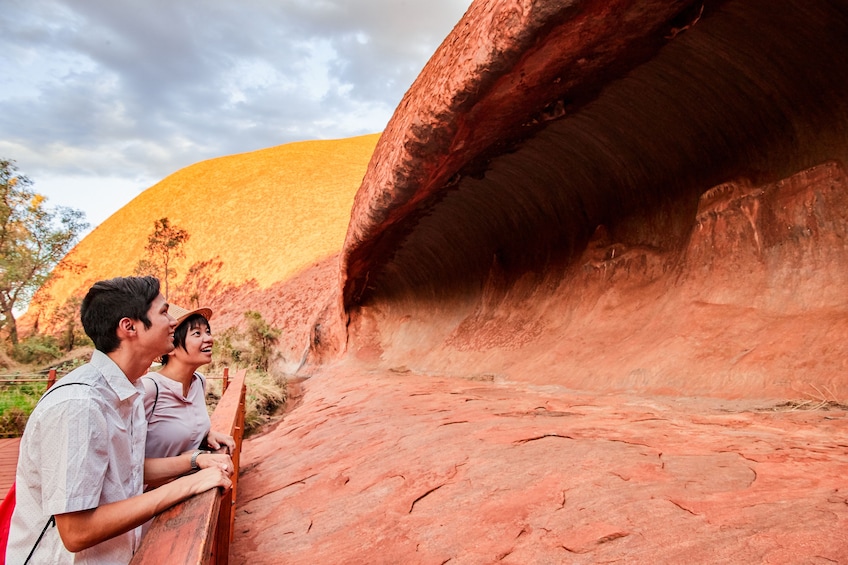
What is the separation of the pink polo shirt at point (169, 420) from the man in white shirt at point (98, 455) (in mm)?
616

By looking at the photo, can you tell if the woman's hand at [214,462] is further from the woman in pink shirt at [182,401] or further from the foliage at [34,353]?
the foliage at [34,353]

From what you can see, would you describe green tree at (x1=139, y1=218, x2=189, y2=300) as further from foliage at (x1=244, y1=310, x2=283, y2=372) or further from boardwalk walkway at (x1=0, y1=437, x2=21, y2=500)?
boardwalk walkway at (x1=0, y1=437, x2=21, y2=500)

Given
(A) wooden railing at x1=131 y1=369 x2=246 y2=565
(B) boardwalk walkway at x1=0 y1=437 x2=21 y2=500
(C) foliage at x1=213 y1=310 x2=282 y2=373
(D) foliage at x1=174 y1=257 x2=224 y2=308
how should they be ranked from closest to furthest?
(A) wooden railing at x1=131 y1=369 x2=246 y2=565 < (B) boardwalk walkway at x1=0 y1=437 x2=21 y2=500 < (C) foliage at x1=213 y1=310 x2=282 y2=373 < (D) foliage at x1=174 y1=257 x2=224 y2=308

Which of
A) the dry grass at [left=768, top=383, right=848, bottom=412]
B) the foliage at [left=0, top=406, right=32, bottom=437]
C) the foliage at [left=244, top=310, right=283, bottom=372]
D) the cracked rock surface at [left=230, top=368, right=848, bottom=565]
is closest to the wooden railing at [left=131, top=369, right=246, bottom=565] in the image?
the cracked rock surface at [left=230, top=368, right=848, bottom=565]

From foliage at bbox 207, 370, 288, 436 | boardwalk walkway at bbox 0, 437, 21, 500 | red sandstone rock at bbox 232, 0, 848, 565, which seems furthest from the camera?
foliage at bbox 207, 370, 288, 436

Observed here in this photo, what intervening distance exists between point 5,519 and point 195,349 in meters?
1.12

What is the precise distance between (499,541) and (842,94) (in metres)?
4.49

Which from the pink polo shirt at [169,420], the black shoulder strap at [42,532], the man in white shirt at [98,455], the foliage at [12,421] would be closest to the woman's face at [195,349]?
the pink polo shirt at [169,420]

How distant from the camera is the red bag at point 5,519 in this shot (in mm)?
1516

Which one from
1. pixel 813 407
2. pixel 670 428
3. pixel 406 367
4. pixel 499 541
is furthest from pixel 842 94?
pixel 406 367

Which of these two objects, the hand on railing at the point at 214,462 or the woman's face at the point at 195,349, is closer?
the hand on railing at the point at 214,462

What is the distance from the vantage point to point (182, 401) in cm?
244

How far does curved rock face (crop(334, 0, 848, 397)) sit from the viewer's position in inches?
171

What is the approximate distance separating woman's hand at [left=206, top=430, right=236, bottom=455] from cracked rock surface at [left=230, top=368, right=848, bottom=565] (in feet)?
2.11
